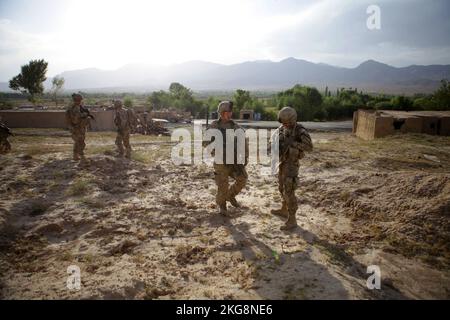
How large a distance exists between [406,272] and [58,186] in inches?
247

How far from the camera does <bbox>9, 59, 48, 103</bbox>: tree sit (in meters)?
41.5

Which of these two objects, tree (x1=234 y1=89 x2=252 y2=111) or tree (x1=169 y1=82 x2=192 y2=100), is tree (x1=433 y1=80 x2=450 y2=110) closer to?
tree (x1=234 y1=89 x2=252 y2=111)

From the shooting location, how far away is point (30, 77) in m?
41.8

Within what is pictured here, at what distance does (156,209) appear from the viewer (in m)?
5.76

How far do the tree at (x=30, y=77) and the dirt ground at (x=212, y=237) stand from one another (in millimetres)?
40553

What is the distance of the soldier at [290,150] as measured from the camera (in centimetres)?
466

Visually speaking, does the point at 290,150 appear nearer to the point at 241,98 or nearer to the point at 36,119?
the point at 36,119

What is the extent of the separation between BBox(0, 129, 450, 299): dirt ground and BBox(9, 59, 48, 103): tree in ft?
133

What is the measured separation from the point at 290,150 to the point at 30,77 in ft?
152
